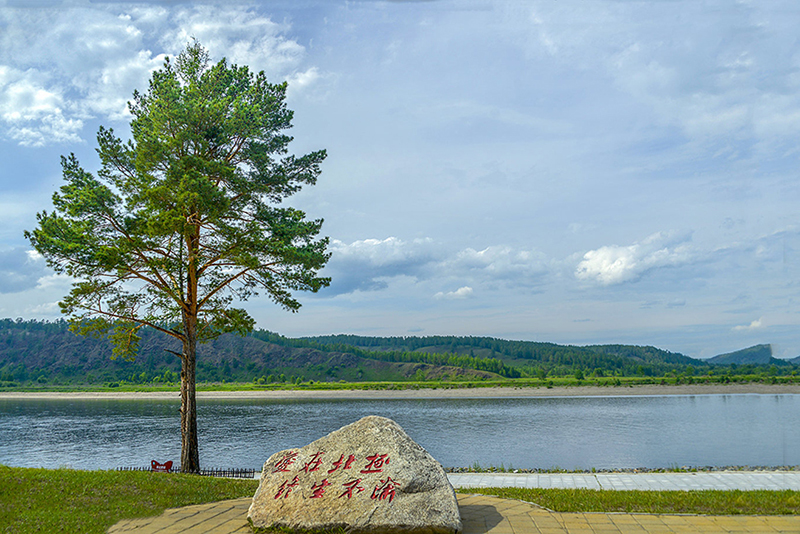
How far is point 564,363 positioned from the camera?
5281 inches

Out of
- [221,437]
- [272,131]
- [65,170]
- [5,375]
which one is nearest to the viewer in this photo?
[65,170]

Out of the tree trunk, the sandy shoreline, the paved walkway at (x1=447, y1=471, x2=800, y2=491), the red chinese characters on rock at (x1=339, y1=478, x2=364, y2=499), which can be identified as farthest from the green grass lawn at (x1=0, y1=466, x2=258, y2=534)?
the sandy shoreline

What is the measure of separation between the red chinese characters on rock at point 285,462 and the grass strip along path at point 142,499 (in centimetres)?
262

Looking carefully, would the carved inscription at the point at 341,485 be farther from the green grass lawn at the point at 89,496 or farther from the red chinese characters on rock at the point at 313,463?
the green grass lawn at the point at 89,496

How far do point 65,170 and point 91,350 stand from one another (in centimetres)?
13758

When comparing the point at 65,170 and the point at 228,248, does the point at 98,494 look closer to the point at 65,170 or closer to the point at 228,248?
the point at 228,248

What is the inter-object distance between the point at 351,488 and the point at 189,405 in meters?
8.62

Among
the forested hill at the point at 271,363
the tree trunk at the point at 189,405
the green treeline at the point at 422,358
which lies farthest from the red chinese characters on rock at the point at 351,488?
the green treeline at the point at 422,358

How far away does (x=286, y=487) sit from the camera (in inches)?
324

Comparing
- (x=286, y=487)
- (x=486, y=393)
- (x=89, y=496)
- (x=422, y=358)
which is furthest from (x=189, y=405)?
(x=422, y=358)

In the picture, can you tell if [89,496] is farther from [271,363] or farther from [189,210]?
[271,363]

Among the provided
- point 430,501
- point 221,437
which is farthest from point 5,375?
point 430,501

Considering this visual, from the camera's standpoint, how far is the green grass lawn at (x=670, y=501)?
876 cm

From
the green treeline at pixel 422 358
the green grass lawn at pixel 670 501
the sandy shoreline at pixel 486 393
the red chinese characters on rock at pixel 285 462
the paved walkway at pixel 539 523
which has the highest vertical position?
the red chinese characters on rock at pixel 285 462
